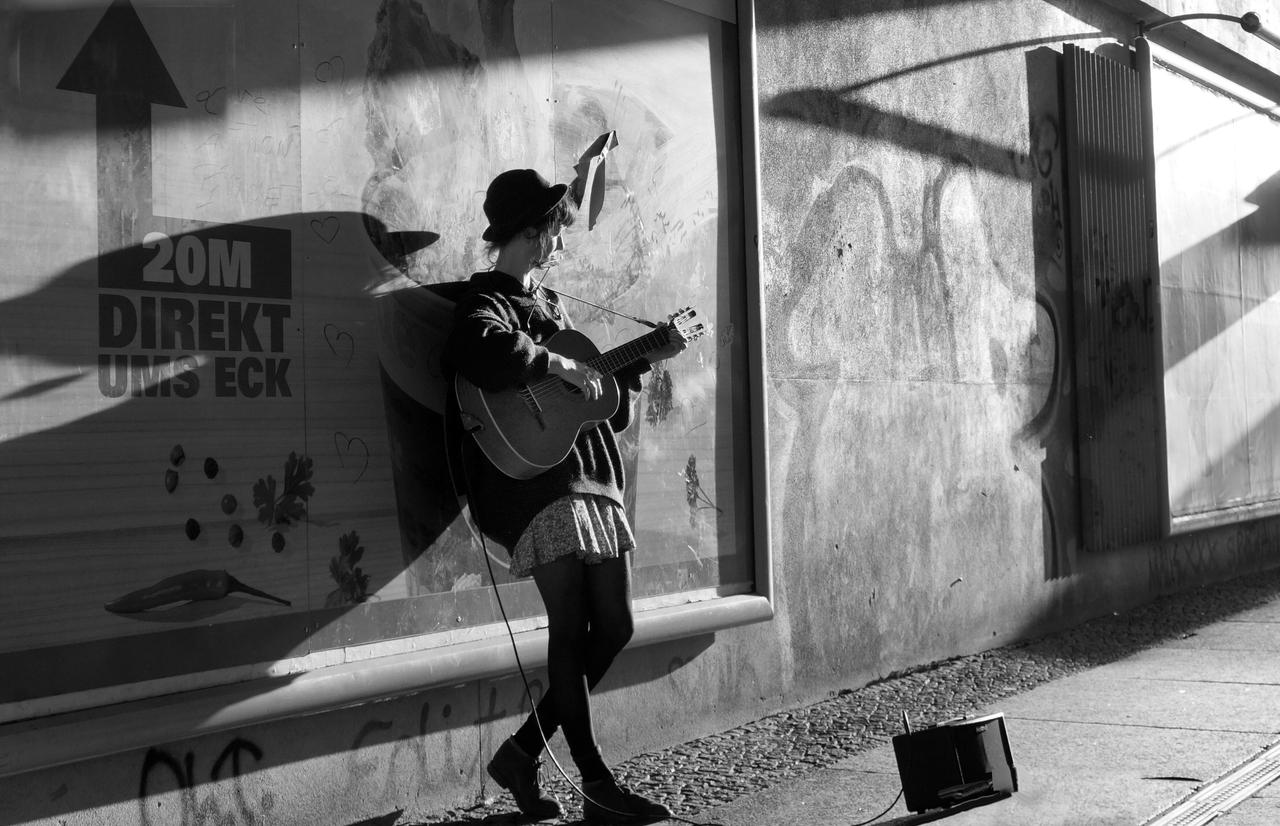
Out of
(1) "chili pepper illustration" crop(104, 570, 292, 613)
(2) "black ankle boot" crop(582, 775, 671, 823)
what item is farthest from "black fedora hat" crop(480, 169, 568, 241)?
(2) "black ankle boot" crop(582, 775, 671, 823)

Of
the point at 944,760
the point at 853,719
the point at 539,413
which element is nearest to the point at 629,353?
the point at 539,413

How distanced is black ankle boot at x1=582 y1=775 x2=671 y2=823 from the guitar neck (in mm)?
1199

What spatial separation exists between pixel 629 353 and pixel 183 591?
138 centimetres

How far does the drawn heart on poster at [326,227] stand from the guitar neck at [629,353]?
0.83m

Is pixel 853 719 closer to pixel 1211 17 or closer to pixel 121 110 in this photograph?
pixel 121 110

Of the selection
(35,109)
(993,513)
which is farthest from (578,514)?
(993,513)

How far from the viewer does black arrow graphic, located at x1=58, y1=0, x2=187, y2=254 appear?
12.0ft

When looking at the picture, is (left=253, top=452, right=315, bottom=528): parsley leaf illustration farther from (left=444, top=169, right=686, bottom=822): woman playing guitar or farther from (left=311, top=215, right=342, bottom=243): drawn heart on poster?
(left=311, top=215, right=342, bottom=243): drawn heart on poster

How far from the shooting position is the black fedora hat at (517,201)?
166 inches

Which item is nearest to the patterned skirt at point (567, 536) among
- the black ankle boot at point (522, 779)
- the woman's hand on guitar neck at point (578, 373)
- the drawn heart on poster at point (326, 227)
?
the woman's hand on guitar neck at point (578, 373)

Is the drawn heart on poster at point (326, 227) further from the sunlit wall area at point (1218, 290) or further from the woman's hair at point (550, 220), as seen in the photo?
the sunlit wall area at point (1218, 290)

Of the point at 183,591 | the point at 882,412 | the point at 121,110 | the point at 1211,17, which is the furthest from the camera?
the point at 1211,17

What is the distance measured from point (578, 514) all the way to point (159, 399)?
1.18m

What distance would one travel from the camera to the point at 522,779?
433 centimetres
